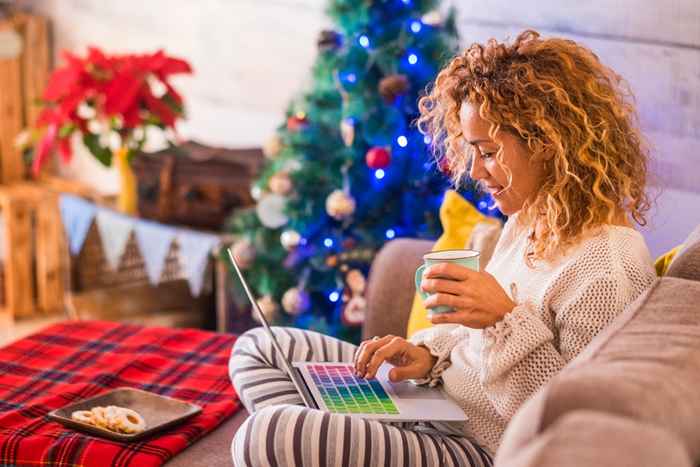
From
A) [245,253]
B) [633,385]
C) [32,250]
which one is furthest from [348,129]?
[32,250]

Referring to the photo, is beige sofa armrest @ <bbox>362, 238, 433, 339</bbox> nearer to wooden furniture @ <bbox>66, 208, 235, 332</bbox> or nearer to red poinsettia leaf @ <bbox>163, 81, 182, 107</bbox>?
wooden furniture @ <bbox>66, 208, 235, 332</bbox>

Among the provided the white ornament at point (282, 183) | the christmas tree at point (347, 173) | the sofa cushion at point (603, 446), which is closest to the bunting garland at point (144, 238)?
the christmas tree at point (347, 173)

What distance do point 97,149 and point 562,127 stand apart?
1.96 metres

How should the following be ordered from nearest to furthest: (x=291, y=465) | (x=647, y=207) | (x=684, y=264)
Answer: (x=291, y=465) < (x=684, y=264) < (x=647, y=207)

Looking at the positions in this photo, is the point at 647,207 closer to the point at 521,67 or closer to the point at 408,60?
the point at 521,67

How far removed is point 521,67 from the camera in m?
1.60

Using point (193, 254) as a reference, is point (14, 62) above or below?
above

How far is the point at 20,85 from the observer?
4121 mm

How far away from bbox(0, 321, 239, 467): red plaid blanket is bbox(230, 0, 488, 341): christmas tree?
459mm

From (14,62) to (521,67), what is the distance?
297 cm

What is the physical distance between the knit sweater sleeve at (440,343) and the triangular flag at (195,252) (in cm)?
126

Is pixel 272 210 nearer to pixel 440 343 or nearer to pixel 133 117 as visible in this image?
pixel 133 117

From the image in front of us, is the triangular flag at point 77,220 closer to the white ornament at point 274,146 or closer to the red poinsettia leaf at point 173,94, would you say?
the red poinsettia leaf at point 173,94

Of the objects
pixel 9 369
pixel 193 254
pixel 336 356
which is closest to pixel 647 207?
pixel 336 356
